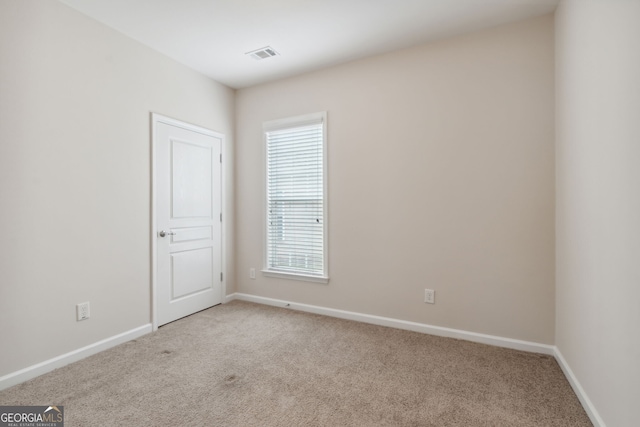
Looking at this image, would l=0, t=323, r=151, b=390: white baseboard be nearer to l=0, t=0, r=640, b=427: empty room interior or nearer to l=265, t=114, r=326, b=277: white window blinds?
l=0, t=0, r=640, b=427: empty room interior

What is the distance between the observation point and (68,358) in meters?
2.30

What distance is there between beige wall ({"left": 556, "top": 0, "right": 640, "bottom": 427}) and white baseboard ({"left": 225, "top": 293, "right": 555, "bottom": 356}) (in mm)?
292

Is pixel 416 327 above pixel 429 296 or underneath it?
underneath

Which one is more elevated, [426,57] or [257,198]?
[426,57]

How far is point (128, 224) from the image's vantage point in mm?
Answer: 2762

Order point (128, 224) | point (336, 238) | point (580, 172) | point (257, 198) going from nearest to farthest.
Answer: point (580, 172), point (128, 224), point (336, 238), point (257, 198)

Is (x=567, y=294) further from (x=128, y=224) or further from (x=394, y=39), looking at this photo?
(x=128, y=224)

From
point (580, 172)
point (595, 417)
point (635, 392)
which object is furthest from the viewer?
point (580, 172)

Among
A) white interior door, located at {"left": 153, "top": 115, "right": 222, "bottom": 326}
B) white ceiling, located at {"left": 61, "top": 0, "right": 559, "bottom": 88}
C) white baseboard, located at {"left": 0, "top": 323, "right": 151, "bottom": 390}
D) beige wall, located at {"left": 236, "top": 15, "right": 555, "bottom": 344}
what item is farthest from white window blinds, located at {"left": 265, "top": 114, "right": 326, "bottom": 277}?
white baseboard, located at {"left": 0, "top": 323, "right": 151, "bottom": 390}

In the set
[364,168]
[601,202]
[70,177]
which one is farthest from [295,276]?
[601,202]

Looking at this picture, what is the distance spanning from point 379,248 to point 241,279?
198 centimetres

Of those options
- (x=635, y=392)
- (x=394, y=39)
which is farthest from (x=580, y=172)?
(x=394, y=39)

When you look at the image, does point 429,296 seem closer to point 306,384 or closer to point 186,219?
point 306,384

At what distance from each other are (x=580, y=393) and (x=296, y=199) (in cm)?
289
